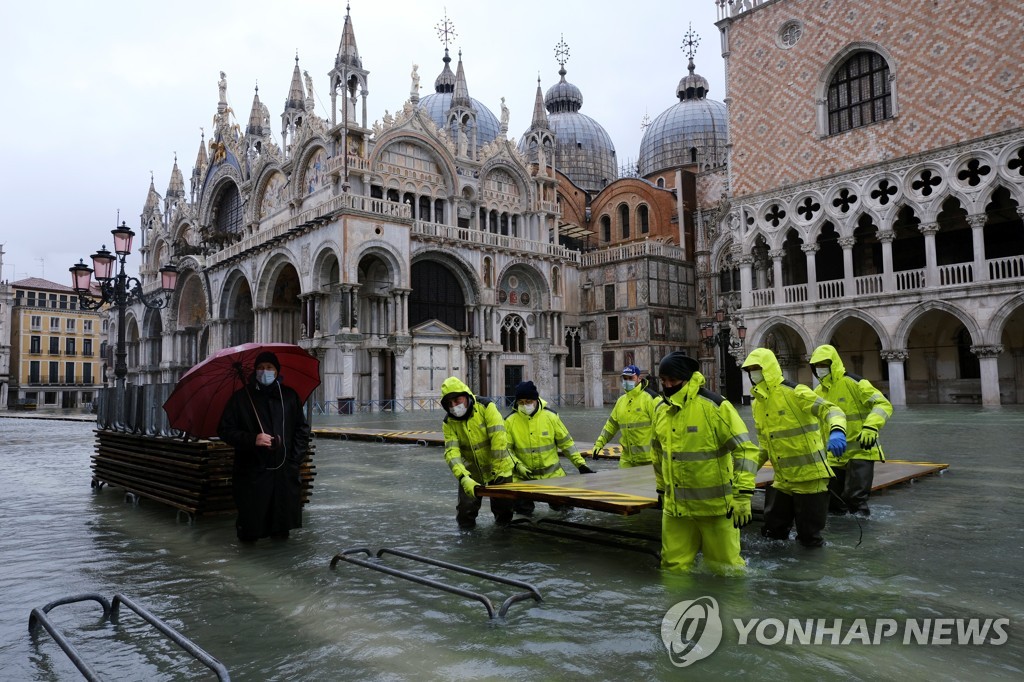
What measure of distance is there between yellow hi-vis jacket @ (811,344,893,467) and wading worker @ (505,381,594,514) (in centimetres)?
→ 254

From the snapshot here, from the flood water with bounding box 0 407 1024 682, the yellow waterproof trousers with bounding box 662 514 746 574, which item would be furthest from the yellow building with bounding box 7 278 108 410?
the yellow waterproof trousers with bounding box 662 514 746 574

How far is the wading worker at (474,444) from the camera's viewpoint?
6508mm

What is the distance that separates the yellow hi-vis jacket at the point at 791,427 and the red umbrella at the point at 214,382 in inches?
166

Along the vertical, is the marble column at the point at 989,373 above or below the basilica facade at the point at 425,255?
below

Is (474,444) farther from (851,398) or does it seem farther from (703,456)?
(851,398)

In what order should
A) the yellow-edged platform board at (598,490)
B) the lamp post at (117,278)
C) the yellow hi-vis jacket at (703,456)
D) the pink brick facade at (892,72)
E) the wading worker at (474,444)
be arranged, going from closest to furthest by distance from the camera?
the yellow hi-vis jacket at (703,456), the yellow-edged platform board at (598,490), the wading worker at (474,444), the lamp post at (117,278), the pink brick facade at (892,72)

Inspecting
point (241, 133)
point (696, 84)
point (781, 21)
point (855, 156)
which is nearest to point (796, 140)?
point (855, 156)

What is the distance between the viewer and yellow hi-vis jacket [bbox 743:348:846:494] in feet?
18.4

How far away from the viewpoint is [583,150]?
51562 mm

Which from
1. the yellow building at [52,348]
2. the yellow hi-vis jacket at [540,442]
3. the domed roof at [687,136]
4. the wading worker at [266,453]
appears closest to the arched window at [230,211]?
the domed roof at [687,136]

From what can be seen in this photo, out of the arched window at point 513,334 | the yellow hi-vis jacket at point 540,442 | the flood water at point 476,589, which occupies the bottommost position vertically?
the flood water at point 476,589

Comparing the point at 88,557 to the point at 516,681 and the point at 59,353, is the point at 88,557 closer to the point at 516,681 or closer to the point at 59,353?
the point at 516,681

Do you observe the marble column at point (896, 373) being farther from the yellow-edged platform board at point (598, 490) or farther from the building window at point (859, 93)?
the yellow-edged platform board at point (598, 490)

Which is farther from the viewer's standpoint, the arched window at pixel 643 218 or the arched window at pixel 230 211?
the arched window at pixel 230 211
